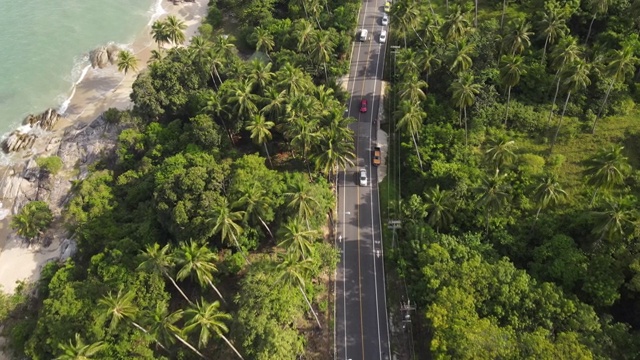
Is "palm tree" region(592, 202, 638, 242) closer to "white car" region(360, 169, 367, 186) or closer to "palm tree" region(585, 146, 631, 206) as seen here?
"palm tree" region(585, 146, 631, 206)

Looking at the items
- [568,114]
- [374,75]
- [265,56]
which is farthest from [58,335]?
Answer: [568,114]

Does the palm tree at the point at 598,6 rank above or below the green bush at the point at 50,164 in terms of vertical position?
above

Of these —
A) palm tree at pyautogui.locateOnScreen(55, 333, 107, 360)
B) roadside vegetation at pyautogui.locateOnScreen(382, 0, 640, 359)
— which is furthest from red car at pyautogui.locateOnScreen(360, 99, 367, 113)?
palm tree at pyautogui.locateOnScreen(55, 333, 107, 360)

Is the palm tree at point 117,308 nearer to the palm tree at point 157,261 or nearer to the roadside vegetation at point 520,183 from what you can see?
the palm tree at point 157,261

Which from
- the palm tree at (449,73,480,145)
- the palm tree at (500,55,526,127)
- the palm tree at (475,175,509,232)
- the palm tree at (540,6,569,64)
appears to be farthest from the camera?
the palm tree at (540,6,569,64)

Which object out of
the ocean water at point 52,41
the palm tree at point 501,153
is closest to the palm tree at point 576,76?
the palm tree at point 501,153

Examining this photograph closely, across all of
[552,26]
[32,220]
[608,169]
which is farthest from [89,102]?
[608,169]
